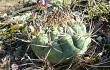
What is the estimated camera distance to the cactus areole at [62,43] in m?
2.12

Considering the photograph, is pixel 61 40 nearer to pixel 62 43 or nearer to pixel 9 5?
pixel 62 43

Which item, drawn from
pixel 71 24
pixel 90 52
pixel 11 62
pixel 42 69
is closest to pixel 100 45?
pixel 90 52

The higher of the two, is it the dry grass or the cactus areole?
the dry grass

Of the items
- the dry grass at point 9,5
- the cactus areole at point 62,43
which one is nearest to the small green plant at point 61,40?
the cactus areole at point 62,43

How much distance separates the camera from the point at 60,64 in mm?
2264

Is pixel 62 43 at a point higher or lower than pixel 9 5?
lower

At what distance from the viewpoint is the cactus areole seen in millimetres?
2117

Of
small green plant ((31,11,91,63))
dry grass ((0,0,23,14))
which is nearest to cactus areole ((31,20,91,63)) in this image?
small green plant ((31,11,91,63))

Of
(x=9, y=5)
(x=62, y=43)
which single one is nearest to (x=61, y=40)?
(x=62, y=43)

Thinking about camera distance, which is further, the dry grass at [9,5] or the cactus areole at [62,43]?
the dry grass at [9,5]

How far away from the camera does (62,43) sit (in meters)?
2.11

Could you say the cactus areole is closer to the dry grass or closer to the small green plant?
the small green plant

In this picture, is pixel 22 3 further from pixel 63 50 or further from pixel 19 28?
pixel 63 50

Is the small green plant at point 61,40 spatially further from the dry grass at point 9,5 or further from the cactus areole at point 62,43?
the dry grass at point 9,5
